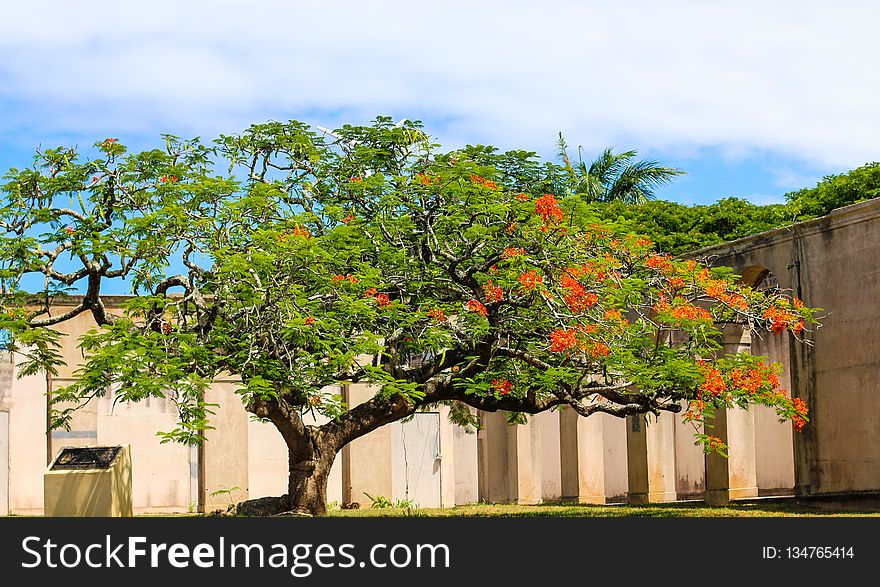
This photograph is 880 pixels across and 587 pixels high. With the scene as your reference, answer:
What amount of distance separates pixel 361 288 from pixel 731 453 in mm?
9579

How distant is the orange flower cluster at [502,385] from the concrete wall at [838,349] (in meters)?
6.57

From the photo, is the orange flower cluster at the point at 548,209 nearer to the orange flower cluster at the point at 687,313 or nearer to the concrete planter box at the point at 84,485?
the orange flower cluster at the point at 687,313

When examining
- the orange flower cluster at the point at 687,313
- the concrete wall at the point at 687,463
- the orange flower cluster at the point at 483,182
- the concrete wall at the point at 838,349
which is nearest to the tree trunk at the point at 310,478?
the orange flower cluster at the point at 483,182

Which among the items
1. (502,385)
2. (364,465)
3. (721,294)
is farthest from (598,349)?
(364,465)

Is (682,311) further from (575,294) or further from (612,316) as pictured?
(575,294)

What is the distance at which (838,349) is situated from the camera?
20469 millimetres

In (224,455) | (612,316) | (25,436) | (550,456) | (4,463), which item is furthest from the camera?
(550,456)

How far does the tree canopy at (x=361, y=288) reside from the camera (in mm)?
15703

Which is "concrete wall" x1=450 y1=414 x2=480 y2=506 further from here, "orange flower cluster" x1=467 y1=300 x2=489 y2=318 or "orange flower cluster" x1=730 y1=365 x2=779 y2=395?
"orange flower cluster" x1=467 y1=300 x2=489 y2=318

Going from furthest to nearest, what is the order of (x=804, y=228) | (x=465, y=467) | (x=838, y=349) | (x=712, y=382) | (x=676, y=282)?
(x=465, y=467) < (x=804, y=228) < (x=838, y=349) < (x=676, y=282) < (x=712, y=382)

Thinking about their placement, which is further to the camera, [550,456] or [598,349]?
[550,456]

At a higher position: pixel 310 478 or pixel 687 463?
pixel 310 478

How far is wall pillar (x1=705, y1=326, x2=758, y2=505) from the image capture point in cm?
2220

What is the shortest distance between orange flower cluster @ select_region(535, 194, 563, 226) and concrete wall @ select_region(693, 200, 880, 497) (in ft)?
22.0
